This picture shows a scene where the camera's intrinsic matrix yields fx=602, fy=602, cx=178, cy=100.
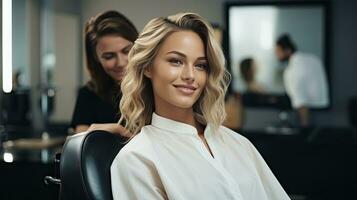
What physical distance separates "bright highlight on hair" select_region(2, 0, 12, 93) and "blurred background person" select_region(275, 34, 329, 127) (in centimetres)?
155

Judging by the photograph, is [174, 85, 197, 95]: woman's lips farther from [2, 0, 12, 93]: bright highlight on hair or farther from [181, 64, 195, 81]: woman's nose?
[2, 0, 12, 93]: bright highlight on hair

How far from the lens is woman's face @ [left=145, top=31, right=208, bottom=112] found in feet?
6.17

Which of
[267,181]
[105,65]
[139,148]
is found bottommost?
[267,181]

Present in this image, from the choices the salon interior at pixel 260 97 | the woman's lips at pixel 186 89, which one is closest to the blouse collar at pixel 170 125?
the woman's lips at pixel 186 89

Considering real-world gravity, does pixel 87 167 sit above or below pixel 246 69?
below

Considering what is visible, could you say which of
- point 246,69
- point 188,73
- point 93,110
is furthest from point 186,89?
point 246,69

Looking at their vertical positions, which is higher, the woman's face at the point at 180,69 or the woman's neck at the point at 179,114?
the woman's face at the point at 180,69

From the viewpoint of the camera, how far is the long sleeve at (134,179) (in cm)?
178

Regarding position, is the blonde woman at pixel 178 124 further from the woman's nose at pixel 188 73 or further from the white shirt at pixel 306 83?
the white shirt at pixel 306 83

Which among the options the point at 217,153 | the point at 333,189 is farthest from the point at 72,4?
the point at 333,189

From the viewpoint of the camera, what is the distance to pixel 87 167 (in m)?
1.83

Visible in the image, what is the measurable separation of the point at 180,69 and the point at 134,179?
38 centimetres

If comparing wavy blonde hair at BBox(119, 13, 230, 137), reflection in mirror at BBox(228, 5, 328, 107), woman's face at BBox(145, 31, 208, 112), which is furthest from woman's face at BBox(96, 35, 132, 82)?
reflection in mirror at BBox(228, 5, 328, 107)

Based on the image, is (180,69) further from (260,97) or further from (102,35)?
(260,97)
